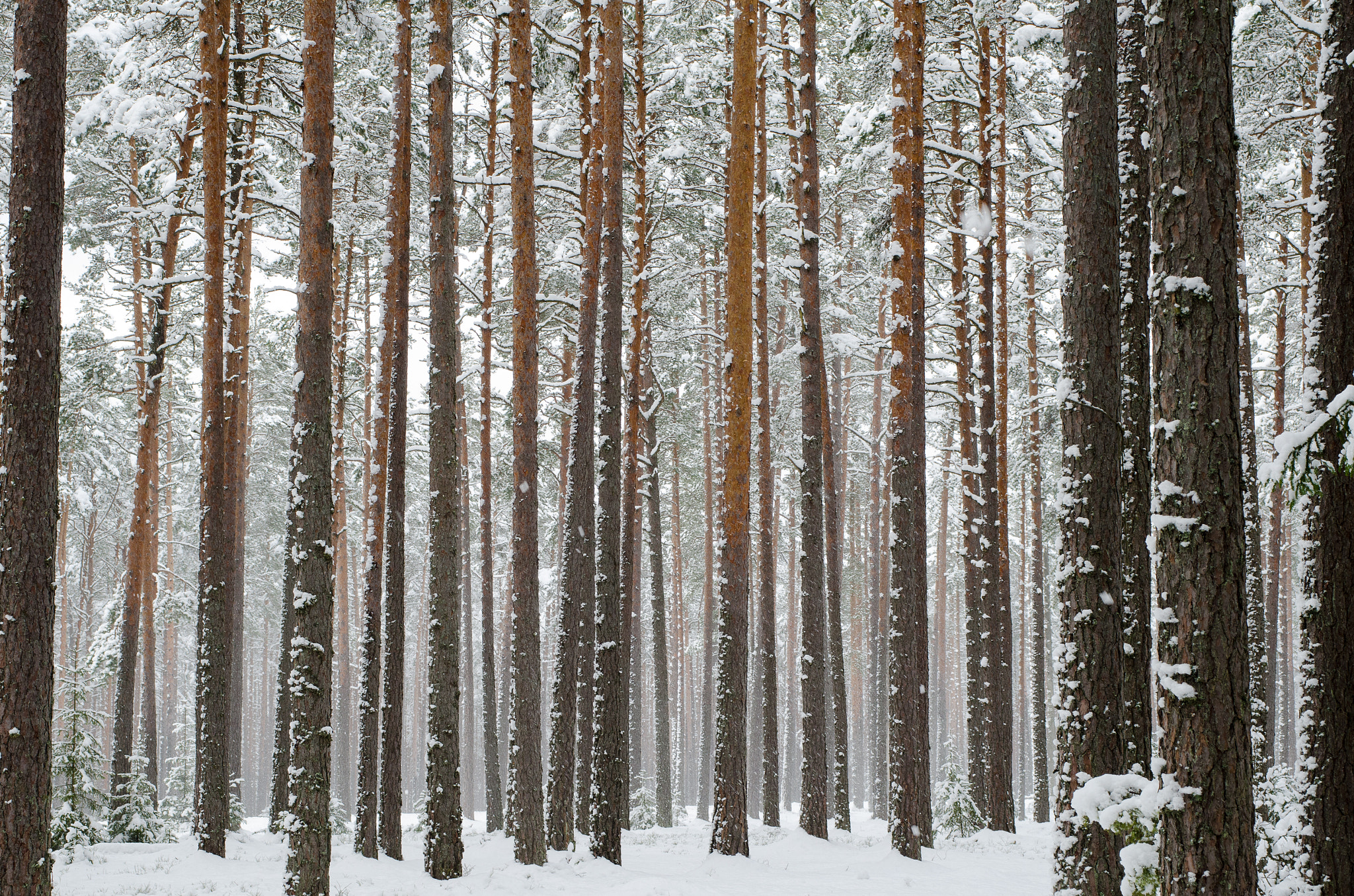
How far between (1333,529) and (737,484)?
19.8 ft

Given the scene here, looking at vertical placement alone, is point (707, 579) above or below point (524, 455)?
below

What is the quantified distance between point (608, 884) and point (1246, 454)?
1181 centimetres

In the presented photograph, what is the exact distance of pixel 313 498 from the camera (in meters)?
8.65

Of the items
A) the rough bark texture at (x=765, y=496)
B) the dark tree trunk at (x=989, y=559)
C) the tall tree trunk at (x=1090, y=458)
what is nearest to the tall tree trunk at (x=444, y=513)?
the rough bark texture at (x=765, y=496)

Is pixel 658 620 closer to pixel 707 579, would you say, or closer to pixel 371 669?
pixel 707 579

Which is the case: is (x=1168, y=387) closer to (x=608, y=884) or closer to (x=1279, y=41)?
(x=608, y=884)

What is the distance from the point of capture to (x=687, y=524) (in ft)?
116

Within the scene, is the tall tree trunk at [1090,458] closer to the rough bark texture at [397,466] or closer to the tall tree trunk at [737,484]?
the tall tree trunk at [737,484]

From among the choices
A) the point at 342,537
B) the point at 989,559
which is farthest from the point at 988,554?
the point at 342,537

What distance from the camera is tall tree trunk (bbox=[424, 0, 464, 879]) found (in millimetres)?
10366

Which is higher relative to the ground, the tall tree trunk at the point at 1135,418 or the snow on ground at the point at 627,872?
the tall tree trunk at the point at 1135,418

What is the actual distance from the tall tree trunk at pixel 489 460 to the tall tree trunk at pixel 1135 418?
10295 millimetres

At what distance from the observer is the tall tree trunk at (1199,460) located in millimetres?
5055

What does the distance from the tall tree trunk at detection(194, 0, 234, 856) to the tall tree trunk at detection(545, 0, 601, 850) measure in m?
4.29
